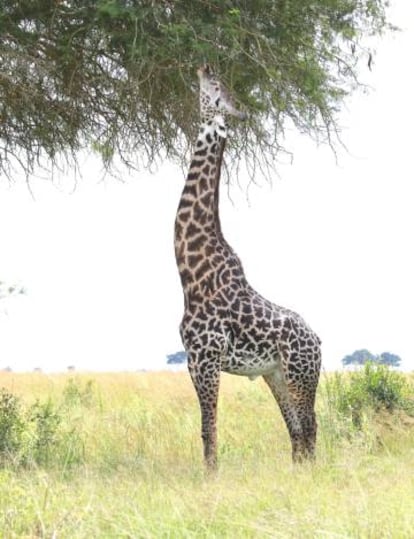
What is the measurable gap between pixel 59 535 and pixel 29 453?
4.71m

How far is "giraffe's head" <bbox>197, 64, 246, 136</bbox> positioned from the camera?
30.9ft

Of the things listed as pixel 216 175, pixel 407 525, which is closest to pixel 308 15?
pixel 216 175

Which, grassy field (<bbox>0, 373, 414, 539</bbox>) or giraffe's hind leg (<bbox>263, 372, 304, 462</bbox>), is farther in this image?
giraffe's hind leg (<bbox>263, 372, 304, 462</bbox>)

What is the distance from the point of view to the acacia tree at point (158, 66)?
33.1ft

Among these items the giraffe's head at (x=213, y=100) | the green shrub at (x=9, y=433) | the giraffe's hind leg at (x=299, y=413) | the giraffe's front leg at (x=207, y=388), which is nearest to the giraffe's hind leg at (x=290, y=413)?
the giraffe's hind leg at (x=299, y=413)

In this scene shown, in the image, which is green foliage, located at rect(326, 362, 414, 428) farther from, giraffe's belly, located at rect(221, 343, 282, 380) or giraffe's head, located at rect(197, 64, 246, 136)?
giraffe's head, located at rect(197, 64, 246, 136)

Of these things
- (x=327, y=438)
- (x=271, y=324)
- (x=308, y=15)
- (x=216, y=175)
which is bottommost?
(x=327, y=438)

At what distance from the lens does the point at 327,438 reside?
11.4 meters

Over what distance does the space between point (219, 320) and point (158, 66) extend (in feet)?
9.42

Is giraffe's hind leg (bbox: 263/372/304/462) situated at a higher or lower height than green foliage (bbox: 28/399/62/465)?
higher

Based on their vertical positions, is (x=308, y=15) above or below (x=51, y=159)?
above

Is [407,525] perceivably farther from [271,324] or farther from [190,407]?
[190,407]

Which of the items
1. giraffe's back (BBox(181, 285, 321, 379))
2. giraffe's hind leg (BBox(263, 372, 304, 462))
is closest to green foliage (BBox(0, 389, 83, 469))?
giraffe's hind leg (BBox(263, 372, 304, 462))

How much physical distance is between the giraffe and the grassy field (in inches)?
22.7
